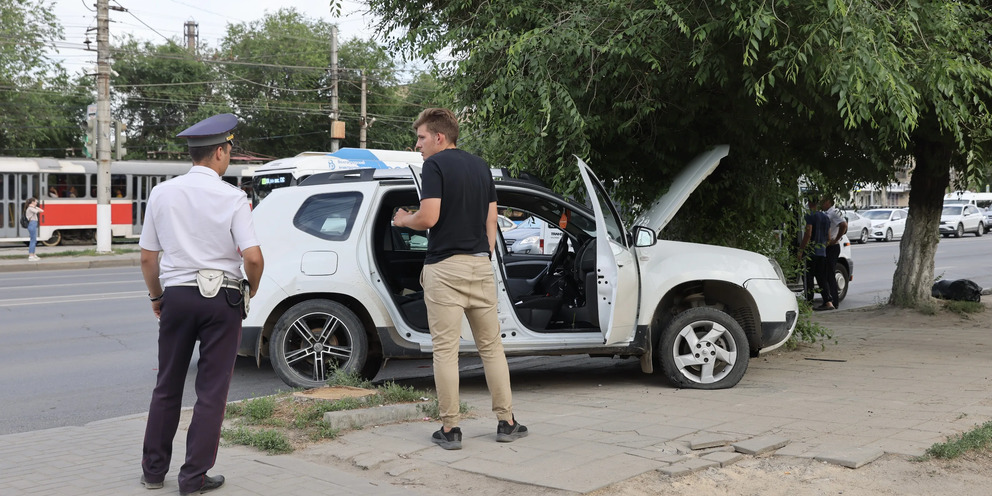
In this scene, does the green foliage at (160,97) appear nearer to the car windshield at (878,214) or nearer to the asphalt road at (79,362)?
the car windshield at (878,214)

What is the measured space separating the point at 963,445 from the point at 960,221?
45.0m

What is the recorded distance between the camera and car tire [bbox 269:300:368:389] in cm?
739

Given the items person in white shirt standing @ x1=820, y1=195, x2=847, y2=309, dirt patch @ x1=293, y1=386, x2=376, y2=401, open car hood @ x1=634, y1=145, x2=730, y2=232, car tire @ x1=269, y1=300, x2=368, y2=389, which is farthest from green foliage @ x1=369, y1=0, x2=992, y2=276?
person in white shirt standing @ x1=820, y1=195, x2=847, y2=309

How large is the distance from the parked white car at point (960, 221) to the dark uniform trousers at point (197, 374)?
45608 millimetres

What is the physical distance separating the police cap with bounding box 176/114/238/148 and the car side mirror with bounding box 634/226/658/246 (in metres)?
3.46

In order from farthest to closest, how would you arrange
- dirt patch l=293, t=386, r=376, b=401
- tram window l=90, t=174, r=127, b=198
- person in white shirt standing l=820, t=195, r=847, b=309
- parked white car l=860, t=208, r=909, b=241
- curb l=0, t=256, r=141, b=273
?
parked white car l=860, t=208, r=909, b=241, tram window l=90, t=174, r=127, b=198, curb l=0, t=256, r=141, b=273, person in white shirt standing l=820, t=195, r=847, b=309, dirt patch l=293, t=386, r=376, b=401

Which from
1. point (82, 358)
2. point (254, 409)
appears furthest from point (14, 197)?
point (254, 409)

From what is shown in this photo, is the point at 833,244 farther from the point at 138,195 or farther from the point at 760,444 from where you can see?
the point at 138,195

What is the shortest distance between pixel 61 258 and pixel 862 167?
21257 mm

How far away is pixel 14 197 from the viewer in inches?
1236

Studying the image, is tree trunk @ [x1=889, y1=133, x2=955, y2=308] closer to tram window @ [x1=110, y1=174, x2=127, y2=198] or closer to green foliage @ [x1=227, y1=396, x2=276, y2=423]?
green foliage @ [x1=227, y1=396, x2=276, y2=423]

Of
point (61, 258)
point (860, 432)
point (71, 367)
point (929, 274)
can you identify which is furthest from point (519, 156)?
point (61, 258)

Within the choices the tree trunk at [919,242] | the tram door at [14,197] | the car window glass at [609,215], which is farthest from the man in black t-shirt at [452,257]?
the tram door at [14,197]

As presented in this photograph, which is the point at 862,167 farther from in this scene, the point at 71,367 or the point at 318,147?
the point at 318,147
